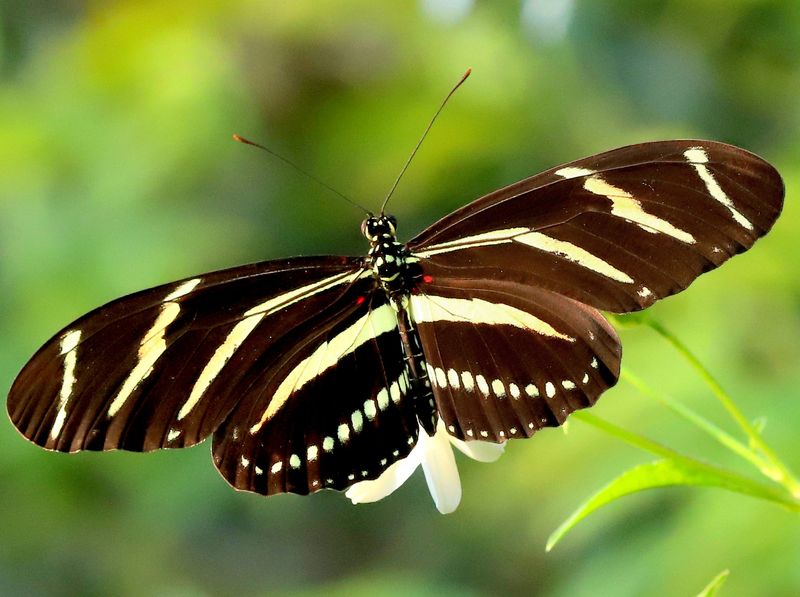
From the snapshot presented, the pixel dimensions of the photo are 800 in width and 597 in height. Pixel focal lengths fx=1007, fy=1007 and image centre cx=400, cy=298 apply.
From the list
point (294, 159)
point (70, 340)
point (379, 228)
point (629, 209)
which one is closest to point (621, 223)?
point (629, 209)

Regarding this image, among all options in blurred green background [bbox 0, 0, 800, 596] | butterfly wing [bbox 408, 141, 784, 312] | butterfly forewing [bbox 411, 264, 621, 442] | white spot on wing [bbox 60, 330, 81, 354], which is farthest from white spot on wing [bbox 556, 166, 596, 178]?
blurred green background [bbox 0, 0, 800, 596]

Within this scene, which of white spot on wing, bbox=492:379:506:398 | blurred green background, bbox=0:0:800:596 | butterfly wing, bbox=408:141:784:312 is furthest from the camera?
blurred green background, bbox=0:0:800:596

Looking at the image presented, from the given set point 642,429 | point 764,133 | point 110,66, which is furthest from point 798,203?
point 110,66

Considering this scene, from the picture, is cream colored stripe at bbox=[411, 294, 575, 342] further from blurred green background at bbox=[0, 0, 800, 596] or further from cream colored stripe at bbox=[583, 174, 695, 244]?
blurred green background at bbox=[0, 0, 800, 596]

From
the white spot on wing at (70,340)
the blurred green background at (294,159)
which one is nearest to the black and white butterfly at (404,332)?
the white spot on wing at (70,340)

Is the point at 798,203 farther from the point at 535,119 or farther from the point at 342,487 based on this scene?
the point at 342,487

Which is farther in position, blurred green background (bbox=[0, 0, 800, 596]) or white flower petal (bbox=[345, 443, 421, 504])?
blurred green background (bbox=[0, 0, 800, 596])

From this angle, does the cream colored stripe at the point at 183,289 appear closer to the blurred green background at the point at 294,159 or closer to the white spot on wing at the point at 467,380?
the white spot on wing at the point at 467,380
